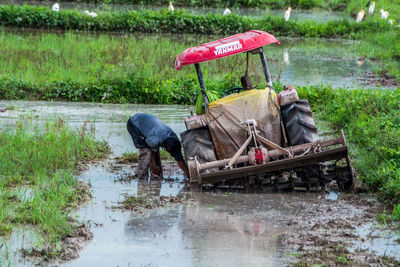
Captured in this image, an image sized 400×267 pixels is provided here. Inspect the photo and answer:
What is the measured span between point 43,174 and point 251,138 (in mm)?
2587

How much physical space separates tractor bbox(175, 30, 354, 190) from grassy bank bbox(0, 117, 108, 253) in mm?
1483

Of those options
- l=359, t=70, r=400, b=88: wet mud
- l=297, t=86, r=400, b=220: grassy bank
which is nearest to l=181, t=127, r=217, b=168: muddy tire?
l=297, t=86, r=400, b=220: grassy bank

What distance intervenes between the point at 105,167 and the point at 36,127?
69.7 inches

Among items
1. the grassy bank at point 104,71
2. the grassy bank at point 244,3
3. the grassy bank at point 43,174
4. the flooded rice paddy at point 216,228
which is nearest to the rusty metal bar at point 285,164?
the flooded rice paddy at point 216,228

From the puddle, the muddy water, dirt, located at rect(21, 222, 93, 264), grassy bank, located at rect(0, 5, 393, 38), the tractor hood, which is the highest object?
the muddy water

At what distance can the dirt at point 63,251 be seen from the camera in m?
5.11

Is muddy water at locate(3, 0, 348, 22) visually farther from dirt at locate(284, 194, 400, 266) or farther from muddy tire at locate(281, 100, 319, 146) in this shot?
dirt at locate(284, 194, 400, 266)

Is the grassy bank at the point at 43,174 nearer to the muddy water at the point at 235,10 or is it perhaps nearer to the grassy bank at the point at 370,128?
the grassy bank at the point at 370,128

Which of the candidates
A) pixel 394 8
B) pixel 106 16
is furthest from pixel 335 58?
pixel 394 8

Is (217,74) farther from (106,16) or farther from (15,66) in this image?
(106,16)

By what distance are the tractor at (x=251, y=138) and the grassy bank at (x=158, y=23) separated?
47.1 feet

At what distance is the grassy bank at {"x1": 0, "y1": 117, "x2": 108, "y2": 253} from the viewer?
5.86 m

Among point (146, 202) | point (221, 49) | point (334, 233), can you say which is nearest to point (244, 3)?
point (221, 49)

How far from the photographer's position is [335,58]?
17.7m
